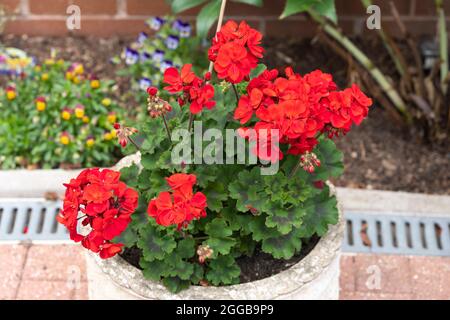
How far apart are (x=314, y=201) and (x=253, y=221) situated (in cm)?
17

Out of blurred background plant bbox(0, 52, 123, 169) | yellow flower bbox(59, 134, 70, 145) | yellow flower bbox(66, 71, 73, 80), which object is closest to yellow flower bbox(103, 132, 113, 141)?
blurred background plant bbox(0, 52, 123, 169)

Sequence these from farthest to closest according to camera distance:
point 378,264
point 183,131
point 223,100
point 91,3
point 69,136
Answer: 1. point 91,3
2. point 69,136
3. point 378,264
4. point 223,100
5. point 183,131

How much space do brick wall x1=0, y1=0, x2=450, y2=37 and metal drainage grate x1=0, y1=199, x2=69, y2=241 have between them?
0.85m

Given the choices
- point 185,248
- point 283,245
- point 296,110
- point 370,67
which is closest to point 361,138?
point 370,67

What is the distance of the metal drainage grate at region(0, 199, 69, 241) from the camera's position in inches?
90.7

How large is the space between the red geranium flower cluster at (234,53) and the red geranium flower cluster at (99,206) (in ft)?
0.96

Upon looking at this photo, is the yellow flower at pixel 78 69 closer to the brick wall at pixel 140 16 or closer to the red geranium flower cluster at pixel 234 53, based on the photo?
the brick wall at pixel 140 16

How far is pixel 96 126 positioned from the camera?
2.59m

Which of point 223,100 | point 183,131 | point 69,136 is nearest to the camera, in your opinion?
point 183,131

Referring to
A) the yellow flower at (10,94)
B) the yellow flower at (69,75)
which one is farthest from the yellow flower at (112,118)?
the yellow flower at (10,94)

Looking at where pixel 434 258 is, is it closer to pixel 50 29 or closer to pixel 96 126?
pixel 96 126

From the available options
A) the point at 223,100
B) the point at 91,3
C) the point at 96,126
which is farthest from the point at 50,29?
the point at 223,100

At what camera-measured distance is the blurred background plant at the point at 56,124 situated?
8.14 ft

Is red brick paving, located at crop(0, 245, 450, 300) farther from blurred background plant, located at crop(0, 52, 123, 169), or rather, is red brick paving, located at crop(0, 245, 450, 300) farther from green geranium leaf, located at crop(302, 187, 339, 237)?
green geranium leaf, located at crop(302, 187, 339, 237)
